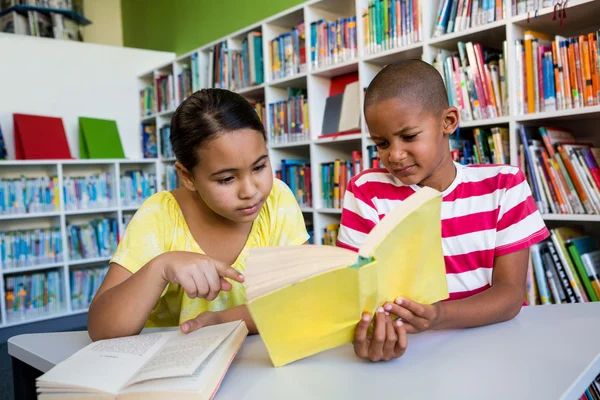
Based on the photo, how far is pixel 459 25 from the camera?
2.21m

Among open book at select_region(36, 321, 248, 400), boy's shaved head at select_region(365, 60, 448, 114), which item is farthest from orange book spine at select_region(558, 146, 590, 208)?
open book at select_region(36, 321, 248, 400)

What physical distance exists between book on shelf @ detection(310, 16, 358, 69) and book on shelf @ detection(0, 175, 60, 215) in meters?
2.31

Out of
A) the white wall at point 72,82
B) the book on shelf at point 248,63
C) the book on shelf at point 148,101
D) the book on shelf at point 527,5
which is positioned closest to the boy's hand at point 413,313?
the book on shelf at point 527,5

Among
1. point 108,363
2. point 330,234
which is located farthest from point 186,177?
point 330,234

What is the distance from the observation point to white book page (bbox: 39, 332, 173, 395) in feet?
2.11

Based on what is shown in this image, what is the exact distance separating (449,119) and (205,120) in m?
0.58

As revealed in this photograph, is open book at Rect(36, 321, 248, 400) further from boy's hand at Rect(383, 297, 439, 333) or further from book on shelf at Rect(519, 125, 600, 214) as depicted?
book on shelf at Rect(519, 125, 600, 214)

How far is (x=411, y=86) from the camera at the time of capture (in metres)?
1.13

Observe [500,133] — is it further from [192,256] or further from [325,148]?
[192,256]

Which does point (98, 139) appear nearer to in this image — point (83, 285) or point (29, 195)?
point (29, 195)

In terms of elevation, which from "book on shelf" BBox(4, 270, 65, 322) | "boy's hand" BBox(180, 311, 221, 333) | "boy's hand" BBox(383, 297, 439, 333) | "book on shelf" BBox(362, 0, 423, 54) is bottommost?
"book on shelf" BBox(4, 270, 65, 322)

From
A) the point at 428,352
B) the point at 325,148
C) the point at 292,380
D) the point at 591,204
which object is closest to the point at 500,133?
the point at 591,204

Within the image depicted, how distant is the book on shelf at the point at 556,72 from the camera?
5.98 ft

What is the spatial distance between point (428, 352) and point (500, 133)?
1560 mm
